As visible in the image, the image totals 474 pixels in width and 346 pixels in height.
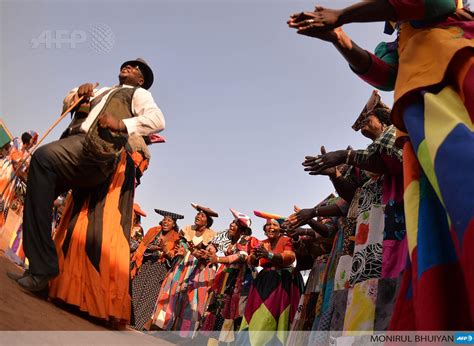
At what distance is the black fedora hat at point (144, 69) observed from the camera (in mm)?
4371

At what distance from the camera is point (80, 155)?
135 inches

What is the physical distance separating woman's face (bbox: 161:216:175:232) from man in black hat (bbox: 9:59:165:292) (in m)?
6.03

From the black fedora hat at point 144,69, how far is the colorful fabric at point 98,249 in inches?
36.0

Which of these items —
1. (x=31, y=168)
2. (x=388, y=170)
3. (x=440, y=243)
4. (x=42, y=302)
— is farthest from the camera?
(x=31, y=168)

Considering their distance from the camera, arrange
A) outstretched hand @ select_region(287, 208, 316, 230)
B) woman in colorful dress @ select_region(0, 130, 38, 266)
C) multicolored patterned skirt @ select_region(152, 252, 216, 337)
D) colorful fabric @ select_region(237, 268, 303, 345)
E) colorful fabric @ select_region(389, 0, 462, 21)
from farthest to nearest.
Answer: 1. multicolored patterned skirt @ select_region(152, 252, 216, 337)
2. woman in colorful dress @ select_region(0, 130, 38, 266)
3. colorful fabric @ select_region(237, 268, 303, 345)
4. outstretched hand @ select_region(287, 208, 316, 230)
5. colorful fabric @ select_region(389, 0, 462, 21)

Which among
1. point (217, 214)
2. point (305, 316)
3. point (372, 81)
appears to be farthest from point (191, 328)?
point (372, 81)

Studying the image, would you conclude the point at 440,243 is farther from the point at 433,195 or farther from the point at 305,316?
the point at 305,316

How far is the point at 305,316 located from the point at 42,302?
2716 millimetres

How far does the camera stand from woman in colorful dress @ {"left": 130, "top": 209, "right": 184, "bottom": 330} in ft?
29.9

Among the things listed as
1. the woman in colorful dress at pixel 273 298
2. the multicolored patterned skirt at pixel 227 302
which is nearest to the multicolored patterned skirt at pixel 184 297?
the multicolored patterned skirt at pixel 227 302

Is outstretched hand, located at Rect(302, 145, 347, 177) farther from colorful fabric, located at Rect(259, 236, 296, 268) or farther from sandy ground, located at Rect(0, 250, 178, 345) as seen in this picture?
colorful fabric, located at Rect(259, 236, 296, 268)

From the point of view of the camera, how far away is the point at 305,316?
474 centimetres

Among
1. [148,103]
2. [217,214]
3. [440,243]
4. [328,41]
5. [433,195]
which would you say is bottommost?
[440,243]

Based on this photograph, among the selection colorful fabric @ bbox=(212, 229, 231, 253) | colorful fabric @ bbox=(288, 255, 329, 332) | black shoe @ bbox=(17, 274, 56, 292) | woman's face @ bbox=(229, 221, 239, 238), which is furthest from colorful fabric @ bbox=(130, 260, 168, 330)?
black shoe @ bbox=(17, 274, 56, 292)
